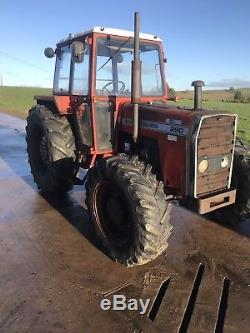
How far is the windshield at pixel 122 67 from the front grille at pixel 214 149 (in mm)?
1500

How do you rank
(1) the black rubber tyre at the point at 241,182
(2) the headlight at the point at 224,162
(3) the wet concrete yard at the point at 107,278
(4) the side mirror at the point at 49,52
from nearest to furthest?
(3) the wet concrete yard at the point at 107,278
(2) the headlight at the point at 224,162
(1) the black rubber tyre at the point at 241,182
(4) the side mirror at the point at 49,52

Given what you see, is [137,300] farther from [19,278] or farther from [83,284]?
[19,278]

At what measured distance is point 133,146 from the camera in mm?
5051

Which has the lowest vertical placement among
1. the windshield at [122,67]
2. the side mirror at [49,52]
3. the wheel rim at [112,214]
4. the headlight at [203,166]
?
the wheel rim at [112,214]

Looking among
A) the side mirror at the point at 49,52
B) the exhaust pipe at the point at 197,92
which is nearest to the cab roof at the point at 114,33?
the side mirror at the point at 49,52

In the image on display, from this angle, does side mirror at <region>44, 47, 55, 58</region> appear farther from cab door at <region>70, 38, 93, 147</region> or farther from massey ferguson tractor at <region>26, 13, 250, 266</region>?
cab door at <region>70, 38, 93, 147</region>

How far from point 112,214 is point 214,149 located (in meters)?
1.44

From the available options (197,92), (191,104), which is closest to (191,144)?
(197,92)

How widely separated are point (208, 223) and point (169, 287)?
5.95 ft

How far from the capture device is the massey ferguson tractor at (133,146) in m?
4.04

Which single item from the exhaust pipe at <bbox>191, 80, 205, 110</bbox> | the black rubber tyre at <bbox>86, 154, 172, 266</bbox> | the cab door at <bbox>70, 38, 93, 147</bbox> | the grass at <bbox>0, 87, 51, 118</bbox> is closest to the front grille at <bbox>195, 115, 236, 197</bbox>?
the exhaust pipe at <bbox>191, 80, 205, 110</bbox>

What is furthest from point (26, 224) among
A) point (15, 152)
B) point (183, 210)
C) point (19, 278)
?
point (15, 152)

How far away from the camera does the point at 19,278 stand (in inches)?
153

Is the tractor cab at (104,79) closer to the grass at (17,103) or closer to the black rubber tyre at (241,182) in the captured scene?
the black rubber tyre at (241,182)
